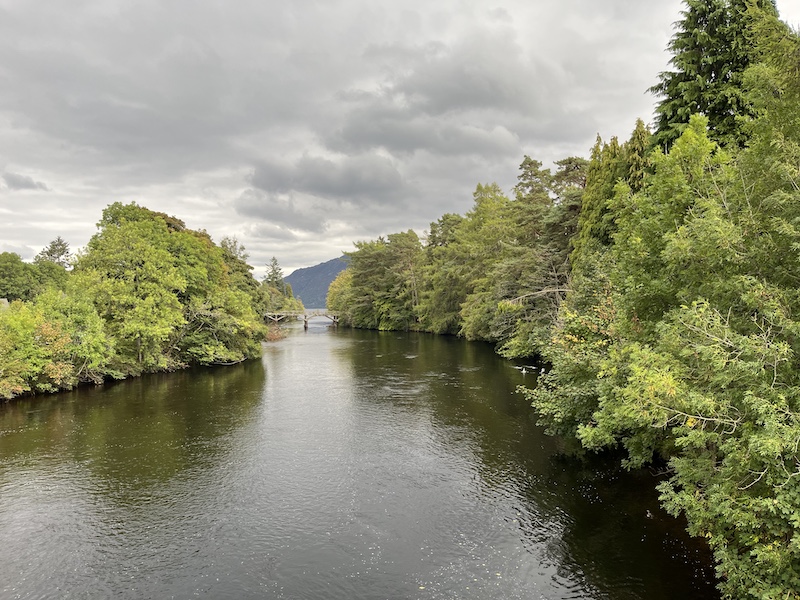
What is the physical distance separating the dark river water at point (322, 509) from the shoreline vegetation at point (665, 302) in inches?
75.8

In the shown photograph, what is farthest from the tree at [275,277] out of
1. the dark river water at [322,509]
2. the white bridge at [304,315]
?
the dark river water at [322,509]

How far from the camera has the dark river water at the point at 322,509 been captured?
33.6 ft

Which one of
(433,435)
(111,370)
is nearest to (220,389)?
(111,370)

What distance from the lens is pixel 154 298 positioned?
108 ft

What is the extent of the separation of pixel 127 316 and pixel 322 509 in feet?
83.0

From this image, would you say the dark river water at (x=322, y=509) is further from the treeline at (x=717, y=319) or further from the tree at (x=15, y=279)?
the tree at (x=15, y=279)

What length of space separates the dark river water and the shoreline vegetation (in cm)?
193

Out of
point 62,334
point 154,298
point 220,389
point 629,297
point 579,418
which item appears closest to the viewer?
point 629,297

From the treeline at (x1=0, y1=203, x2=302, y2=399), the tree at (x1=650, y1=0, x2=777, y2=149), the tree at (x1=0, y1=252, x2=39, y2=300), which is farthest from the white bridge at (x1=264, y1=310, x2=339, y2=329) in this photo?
the tree at (x1=650, y1=0, x2=777, y2=149)

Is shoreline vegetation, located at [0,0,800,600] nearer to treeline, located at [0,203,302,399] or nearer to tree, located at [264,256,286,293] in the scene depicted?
treeline, located at [0,203,302,399]

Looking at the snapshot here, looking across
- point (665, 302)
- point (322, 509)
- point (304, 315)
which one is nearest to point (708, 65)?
point (665, 302)

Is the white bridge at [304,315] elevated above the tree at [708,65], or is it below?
below

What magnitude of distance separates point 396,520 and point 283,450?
713 cm

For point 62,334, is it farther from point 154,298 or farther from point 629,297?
point 629,297
